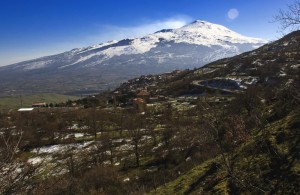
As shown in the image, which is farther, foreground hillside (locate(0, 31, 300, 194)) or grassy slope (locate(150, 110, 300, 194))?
foreground hillside (locate(0, 31, 300, 194))

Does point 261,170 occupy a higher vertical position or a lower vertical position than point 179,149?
higher

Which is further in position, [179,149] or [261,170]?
[179,149]

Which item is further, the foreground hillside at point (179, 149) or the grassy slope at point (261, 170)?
the foreground hillside at point (179, 149)

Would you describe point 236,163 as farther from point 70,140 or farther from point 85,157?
point 70,140
